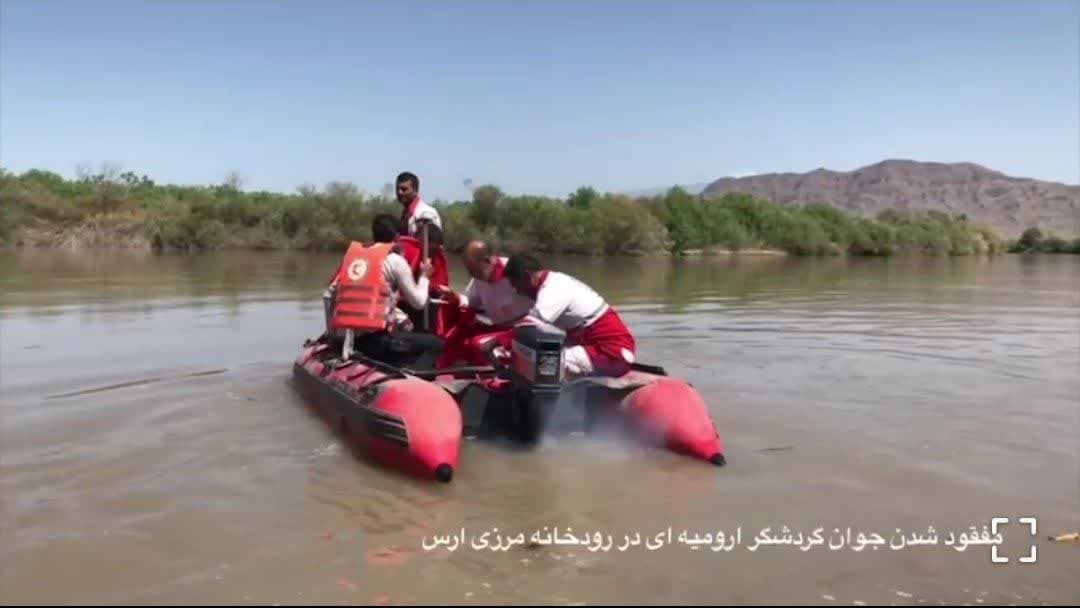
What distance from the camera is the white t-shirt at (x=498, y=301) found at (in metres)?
7.55

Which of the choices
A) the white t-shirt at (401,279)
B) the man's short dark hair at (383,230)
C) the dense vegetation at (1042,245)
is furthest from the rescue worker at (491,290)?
the dense vegetation at (1042,245)

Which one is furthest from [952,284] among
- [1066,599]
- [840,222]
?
[840,222]

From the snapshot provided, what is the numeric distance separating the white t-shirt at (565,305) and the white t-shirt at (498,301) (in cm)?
71

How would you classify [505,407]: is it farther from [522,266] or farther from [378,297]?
[378,297]

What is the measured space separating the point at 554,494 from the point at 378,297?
2662mm

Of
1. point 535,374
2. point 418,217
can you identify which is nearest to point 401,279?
point 418,217

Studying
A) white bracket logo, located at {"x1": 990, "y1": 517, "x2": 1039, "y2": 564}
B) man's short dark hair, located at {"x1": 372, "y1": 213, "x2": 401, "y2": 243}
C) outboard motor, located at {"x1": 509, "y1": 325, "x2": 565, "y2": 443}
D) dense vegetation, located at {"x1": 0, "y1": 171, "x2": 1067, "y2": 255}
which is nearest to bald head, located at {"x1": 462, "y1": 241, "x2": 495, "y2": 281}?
man's short dark hair, located at {"x1": 372, "y1": 213, "x2": 401, "y2": 243}

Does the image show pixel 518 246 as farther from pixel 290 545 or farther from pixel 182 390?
pixel 290 545

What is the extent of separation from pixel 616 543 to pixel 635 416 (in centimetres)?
202

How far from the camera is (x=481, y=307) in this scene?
784cm

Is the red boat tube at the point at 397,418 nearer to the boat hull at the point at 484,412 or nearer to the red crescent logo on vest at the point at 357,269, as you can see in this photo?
the boat hull at the point at 484,412

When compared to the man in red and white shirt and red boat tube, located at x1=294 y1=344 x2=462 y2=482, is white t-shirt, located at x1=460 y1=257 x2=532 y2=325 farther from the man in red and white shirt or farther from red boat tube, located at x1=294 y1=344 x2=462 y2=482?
red boat tube, located at x1=294 y1=344 x2=462 y2=482

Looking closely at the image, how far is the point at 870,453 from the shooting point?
6.71 metres

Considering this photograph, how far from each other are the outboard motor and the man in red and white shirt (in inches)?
15.6
